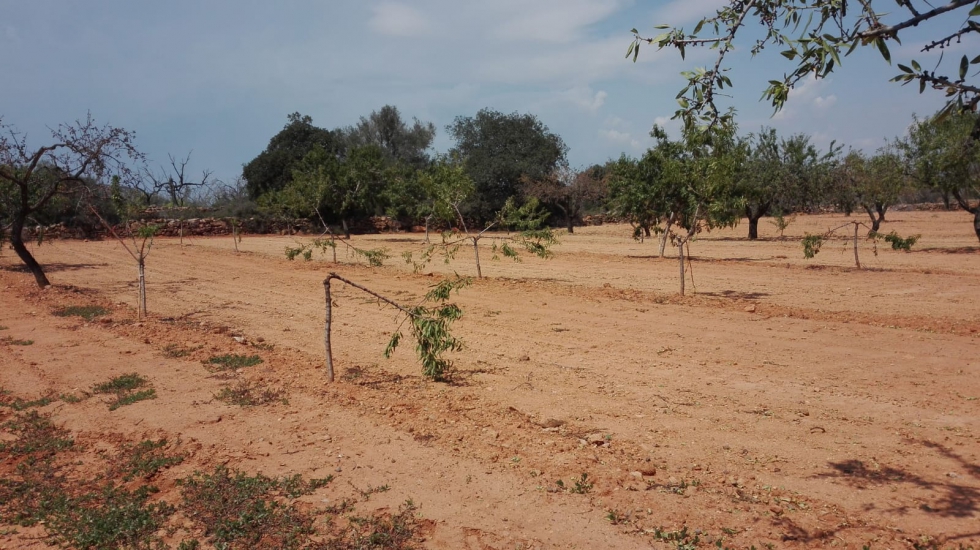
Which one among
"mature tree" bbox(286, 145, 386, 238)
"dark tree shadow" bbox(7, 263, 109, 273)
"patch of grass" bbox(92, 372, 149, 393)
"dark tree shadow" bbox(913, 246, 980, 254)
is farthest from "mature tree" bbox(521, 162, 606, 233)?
"patch of grass" bbox(92, 372, 149, 393)

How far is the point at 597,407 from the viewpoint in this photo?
6.89m

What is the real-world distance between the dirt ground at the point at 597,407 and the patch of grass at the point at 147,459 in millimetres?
198

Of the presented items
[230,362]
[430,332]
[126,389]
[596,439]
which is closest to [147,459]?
[126,389]

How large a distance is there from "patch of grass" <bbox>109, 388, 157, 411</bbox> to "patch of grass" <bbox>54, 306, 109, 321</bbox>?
557 cm

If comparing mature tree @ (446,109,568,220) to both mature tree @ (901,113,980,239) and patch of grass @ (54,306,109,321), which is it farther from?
patch of grass @ (54,306,109,321)

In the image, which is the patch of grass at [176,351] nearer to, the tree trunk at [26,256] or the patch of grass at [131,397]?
the patch of grass at [131,397]

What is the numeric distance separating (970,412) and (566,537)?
15.1ft

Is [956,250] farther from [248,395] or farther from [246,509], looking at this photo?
[246,509]

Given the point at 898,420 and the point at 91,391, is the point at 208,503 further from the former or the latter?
the point at 898,420

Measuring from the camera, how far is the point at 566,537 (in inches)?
172

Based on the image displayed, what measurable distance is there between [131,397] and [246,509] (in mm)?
3310

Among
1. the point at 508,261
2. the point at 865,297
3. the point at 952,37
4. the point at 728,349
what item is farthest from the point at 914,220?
the point at 952,37

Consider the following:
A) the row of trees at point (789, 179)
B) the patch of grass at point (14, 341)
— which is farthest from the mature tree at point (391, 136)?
the patch of grass at point (14, 341)

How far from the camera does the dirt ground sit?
15.4ft
